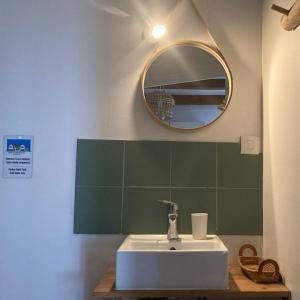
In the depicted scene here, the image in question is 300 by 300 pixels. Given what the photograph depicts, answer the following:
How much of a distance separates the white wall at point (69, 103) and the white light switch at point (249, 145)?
45 mm

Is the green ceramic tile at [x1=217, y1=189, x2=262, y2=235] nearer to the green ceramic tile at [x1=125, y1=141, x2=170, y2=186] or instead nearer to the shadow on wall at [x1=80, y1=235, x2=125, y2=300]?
the green ceramic tile at [x1=125, y1=141, x2=170, y2=186]

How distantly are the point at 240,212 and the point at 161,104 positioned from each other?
0.74 m

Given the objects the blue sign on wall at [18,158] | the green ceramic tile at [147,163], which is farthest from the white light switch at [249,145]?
the blue sign on wall at [18,158]

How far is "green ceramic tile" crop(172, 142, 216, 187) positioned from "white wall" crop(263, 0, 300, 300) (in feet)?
0.96

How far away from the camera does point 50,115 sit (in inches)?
70.1

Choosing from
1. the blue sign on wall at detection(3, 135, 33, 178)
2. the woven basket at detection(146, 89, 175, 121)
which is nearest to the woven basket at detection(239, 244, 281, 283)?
the woven basket at detection(146, 89, 175, 121)

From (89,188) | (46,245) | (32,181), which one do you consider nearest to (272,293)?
(89,188)

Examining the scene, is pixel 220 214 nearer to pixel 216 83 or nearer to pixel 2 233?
pixel 216 83

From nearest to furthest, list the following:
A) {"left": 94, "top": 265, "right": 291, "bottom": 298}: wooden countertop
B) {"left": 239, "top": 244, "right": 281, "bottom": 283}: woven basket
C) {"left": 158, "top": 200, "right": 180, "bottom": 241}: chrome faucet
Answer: {"left": 94, "top": 265, "right": 291, "bottom": 298}: wooden countertop, {"left": 239, "top": 244, "right": 281, "bottom": 283}: woven basket, {"left": 158, "top": 200, "right": 180, "bottom": 241}: chrome faucet

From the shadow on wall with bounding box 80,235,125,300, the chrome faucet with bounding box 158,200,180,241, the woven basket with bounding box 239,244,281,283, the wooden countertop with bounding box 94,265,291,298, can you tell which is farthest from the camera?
the shadow on wall with bounding box 80,235,125,300

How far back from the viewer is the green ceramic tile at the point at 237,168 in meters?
1.75

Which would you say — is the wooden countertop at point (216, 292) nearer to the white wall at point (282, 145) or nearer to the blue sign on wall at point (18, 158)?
the white wall at point (282, 145)

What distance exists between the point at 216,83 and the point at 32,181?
1.17m

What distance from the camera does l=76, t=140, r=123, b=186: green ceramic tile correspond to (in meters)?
1.75
